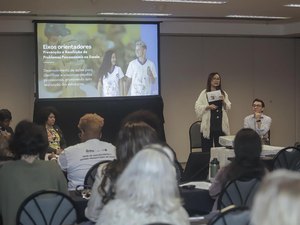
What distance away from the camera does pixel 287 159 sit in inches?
220

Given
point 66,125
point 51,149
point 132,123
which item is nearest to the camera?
point 132,123

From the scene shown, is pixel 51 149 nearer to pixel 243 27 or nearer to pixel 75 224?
pixel 75 224

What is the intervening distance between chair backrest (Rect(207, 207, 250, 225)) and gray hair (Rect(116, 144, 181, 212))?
0.44 metres

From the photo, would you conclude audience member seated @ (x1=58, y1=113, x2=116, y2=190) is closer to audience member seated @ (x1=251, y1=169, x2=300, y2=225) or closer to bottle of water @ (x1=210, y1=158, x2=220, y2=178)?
bottle of water @ (x1=210, y1=158, x2=220, y2=178)

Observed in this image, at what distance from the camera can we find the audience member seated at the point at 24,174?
376cm

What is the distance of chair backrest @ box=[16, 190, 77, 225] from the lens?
11.4 ft

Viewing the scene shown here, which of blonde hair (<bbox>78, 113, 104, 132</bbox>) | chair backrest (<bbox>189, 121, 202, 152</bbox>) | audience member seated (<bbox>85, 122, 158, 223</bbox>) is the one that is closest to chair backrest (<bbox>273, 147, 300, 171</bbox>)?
blonde hair (<bbox>78, 113, 104, 132</bbox>)

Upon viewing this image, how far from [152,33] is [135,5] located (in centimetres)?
153

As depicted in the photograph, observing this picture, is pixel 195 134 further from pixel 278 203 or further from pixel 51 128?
pixel 278 203

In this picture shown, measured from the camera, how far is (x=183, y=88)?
11.2 m

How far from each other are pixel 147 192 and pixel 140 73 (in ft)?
25.8

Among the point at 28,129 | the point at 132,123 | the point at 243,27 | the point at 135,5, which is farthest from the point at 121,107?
the point at 132,123

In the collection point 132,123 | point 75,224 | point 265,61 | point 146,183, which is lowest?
point 75,224

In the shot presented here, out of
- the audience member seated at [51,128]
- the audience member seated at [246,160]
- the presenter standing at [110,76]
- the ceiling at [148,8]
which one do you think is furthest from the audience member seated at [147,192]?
the presenter standing at [110,76]
